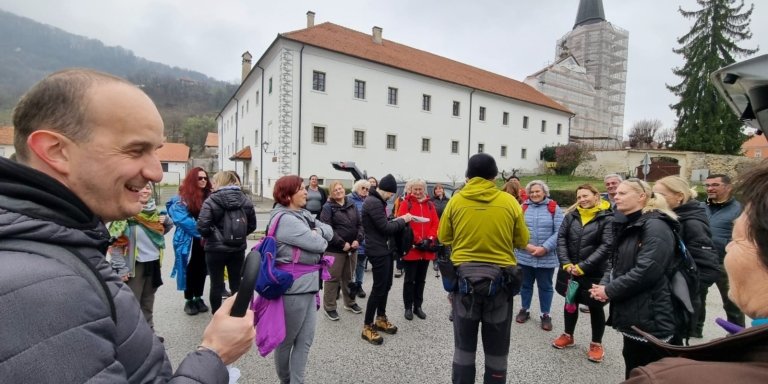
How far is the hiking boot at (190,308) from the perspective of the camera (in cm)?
505

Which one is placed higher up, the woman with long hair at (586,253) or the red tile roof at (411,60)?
the red tile roof at (411,60)

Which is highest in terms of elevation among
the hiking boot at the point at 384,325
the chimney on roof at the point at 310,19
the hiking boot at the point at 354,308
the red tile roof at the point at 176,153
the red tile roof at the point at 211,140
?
the chimney on roof at the point at 310,19

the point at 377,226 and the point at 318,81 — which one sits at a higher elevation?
the point at 318,81

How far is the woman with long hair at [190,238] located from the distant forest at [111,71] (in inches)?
1380

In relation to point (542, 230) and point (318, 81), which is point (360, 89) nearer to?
point (318, 81)

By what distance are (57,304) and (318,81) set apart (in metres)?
25.3

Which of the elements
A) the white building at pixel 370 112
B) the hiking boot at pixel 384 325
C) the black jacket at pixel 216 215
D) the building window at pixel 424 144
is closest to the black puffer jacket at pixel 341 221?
the hiking boot at pixel 384 325

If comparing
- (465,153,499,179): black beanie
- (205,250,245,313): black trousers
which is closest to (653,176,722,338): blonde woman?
(465,153,499,179): black beanie

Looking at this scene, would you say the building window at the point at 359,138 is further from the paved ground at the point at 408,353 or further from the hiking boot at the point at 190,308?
the hiking boot at the point at 190,308

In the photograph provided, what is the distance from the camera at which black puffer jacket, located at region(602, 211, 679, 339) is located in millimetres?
2848

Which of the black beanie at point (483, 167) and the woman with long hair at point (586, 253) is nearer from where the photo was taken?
the black beanie at point (483, 167)

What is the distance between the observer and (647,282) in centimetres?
286

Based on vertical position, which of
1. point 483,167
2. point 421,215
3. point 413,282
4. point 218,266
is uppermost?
point 483,167

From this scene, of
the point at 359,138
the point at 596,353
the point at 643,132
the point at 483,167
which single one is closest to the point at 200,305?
the point at 483,167
